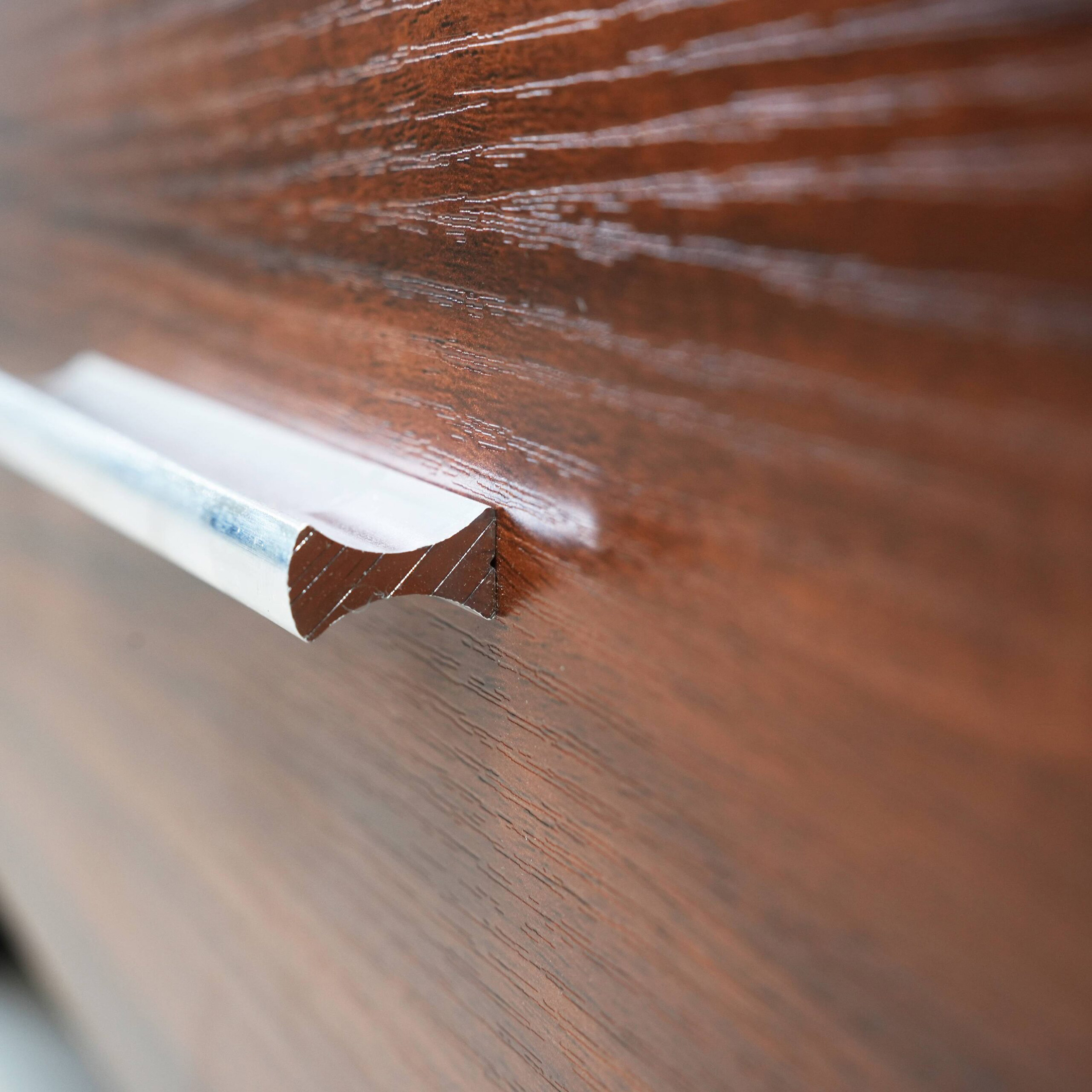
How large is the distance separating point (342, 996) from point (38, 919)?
334 millimetres

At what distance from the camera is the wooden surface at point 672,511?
0.09m

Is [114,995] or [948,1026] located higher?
[948,1026]

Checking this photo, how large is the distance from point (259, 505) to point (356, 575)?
22 mm

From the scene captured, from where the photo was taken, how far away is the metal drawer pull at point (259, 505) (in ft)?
0.48

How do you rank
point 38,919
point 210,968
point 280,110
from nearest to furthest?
point 280,110, point 210,968, point 38,919

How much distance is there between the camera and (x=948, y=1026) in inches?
4.3

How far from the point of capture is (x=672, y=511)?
127mm

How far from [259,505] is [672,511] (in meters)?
0.07

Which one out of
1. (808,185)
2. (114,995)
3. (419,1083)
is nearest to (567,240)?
(808,185)

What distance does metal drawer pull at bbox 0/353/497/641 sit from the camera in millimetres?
146

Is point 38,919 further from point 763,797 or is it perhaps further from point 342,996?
point 763,797

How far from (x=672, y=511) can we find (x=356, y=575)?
49mm

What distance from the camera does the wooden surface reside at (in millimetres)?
95

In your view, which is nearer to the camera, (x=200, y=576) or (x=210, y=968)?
(x=200, y=576)
